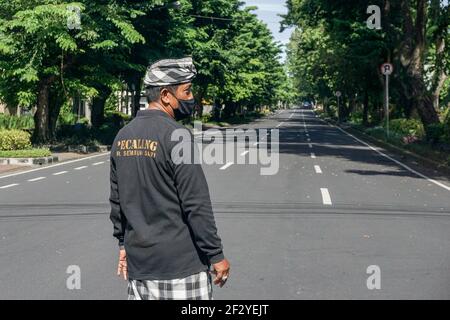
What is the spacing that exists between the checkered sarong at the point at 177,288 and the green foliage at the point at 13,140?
17.5m

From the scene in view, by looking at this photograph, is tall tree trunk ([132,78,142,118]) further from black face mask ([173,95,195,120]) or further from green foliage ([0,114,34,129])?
black face mask ([173,95,195,120])

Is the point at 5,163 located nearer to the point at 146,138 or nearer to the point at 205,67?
the point at 146,138

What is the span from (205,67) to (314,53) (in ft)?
33.5

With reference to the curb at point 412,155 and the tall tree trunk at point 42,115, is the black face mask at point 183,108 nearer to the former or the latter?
the curb at point 412,155

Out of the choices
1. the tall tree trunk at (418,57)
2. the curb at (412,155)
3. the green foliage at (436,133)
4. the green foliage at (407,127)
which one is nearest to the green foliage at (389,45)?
the tall tree trunk at (418,57)

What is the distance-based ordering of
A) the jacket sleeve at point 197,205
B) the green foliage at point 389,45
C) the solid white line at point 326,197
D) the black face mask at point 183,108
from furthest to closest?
1. the green foliage at point 389,45
2. the solid white line at point 326,197
3. the black face mask at point 183,108
4. the jacket sleeve at point 197,205

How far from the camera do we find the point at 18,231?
25.9 ft

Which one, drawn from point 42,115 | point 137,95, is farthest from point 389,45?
point 42,115

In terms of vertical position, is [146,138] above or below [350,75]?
below

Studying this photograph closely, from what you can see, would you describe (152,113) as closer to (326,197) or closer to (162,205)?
(162,205)

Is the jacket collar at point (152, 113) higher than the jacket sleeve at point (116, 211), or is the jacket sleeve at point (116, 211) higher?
the jacket collar at point (152, 113)

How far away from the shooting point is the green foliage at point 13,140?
1897cm
